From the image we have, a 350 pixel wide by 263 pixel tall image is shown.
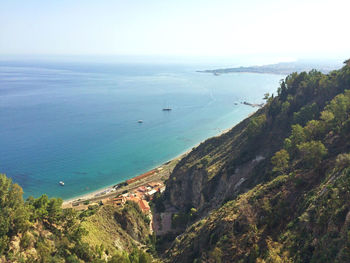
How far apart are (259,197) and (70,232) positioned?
28072 mm

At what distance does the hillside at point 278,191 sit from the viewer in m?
25.5

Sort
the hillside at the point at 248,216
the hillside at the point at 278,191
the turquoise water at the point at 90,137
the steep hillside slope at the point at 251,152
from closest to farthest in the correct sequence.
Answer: the hillside at the point at 278,191, the hillside at the point at 248,216, the steep hillside slope at the point at 251,152, the turquoise water at the point at 90,137

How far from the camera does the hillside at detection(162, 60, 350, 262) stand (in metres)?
25.5

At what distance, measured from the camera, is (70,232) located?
109ft

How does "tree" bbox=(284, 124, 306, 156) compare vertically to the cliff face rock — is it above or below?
above

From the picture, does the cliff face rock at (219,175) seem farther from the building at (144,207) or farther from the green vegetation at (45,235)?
the green vegetation at (45,235)

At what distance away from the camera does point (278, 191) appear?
3578 cm

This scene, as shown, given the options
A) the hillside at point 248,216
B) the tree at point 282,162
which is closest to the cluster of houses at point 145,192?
the hillside at point 248,216

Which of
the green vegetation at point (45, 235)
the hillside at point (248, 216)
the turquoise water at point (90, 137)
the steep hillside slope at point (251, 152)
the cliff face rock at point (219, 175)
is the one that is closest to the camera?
the hillside at point (248, 216)

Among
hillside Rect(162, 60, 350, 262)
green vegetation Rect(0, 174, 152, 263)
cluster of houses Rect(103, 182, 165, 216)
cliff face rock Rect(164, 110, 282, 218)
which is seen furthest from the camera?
cluster of houses Rect(103, 182, 165, 216)

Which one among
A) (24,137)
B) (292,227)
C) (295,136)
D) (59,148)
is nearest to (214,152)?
(295,136)

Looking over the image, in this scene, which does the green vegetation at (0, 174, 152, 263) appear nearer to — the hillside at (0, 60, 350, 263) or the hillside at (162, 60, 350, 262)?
the hillside at (0, 60, 350, 263)

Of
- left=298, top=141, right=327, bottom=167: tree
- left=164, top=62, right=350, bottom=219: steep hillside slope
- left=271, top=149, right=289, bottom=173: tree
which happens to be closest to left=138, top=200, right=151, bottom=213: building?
left=164, top=62, right=350, bottom=219: steep hillside slope

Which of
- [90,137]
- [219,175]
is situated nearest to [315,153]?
[219,175]
